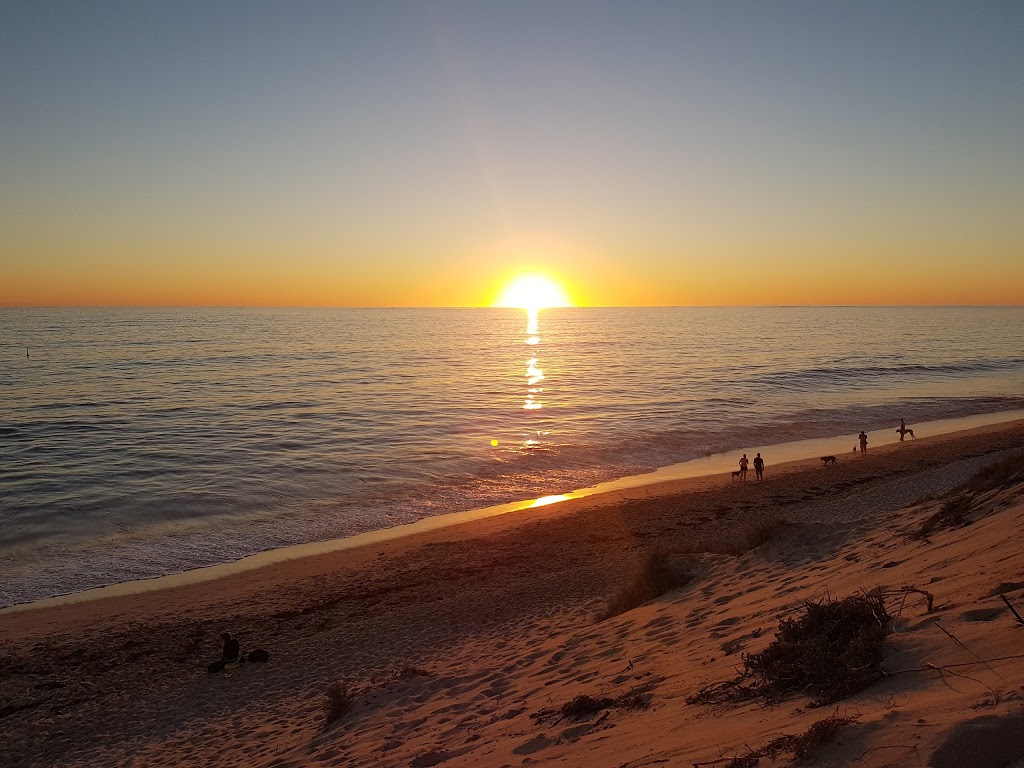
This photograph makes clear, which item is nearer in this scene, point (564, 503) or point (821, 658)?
point (821, 658)

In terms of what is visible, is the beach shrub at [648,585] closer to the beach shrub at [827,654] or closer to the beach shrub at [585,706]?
the beach shrub at [585,706]

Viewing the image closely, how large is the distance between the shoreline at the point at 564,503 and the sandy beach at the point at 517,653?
1.80 feet

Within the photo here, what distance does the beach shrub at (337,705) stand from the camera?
27.3 ft

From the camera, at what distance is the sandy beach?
4.52 m

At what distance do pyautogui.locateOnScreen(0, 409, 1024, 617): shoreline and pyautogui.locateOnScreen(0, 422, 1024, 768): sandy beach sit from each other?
55cm

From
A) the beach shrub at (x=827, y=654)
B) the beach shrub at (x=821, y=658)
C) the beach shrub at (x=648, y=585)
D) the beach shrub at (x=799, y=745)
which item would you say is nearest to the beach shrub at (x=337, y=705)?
the beach shrub at (x=648, y=585)

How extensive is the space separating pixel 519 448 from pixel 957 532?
23055mm

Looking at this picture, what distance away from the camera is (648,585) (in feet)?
36.6

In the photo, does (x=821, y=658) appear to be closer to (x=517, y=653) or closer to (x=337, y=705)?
(x=517, y=653)

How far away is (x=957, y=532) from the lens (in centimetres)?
878

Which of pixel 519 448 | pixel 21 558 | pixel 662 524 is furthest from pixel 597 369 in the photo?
pixel 21 558

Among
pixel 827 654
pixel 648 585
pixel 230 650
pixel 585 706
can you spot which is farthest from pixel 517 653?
pixel 827 654

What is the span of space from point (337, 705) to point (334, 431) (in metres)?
26.9

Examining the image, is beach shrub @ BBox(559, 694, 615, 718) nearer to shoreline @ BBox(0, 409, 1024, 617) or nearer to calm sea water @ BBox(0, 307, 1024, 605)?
shoreline @ BBox(0, 409, 1024, 617)
